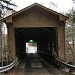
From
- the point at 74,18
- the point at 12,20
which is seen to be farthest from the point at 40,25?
the point at 74,18

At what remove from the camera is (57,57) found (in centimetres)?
2016

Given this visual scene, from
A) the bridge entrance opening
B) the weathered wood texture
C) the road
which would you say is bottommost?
the road

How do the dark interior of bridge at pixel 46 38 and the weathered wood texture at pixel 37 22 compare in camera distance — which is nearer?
the weathered wood texture at pixel 37 22

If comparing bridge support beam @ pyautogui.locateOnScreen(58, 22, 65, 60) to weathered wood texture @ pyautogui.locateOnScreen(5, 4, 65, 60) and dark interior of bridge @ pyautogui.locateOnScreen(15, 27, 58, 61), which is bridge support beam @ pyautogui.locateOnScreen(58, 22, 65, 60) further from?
dark interior of bridge @ pyautogui.locateOnScreen(15, 27, 58, 61)

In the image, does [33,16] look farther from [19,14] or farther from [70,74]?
[70,74]

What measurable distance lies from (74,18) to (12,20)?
6.64 metres

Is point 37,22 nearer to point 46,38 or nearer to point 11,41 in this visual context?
point 11,41

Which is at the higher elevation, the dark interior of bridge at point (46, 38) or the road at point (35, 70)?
the dark interior of bridge at point (46, 38)

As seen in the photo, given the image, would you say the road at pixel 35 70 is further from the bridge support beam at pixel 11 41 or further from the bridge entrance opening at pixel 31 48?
the bridge entrance opening at pixel 31 48

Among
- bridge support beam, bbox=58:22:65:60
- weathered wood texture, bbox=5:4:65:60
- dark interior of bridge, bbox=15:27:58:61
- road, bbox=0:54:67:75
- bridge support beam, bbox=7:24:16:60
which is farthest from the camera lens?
dark interior of bridge, bbox=15:27:58:61

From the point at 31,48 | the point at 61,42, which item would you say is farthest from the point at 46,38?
the point at 31,48

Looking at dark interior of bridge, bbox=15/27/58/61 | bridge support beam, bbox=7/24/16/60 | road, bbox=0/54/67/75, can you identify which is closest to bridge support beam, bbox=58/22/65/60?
dark interior of bridge, bbox=15/27/58/61

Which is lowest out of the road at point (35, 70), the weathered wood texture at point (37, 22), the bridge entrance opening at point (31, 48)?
the road at point (35, 70)

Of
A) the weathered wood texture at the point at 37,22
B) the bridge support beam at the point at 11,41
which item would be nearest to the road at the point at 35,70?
the bridge support beam at the point at 11,41
